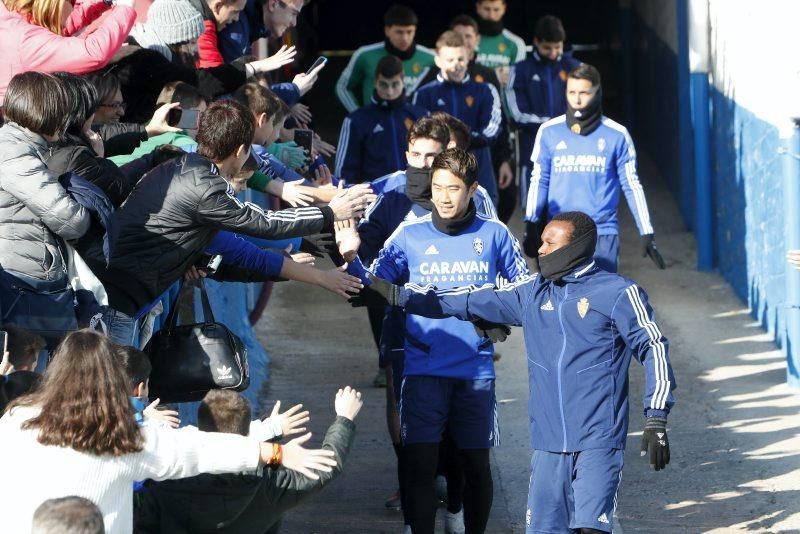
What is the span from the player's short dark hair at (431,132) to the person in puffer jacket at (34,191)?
263 centimetres

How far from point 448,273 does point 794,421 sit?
133 inches

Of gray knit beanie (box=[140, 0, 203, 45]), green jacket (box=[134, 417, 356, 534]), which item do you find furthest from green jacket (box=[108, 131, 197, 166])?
green jacket (box=[134, 417, 356, 534])

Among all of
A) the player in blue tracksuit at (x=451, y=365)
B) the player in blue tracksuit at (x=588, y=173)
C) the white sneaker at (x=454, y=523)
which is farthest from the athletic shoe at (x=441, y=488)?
the player in blue tracksuit at (x=588, y=173)

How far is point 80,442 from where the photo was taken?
4625 millimetres

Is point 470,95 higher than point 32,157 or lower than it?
lower

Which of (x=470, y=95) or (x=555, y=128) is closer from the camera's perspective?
(x=555, y=128)

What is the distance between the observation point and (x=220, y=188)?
6406 millimetres

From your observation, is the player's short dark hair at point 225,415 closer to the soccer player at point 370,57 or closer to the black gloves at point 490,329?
the black gloves at point 490,329

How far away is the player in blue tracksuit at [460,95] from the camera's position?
11562mm

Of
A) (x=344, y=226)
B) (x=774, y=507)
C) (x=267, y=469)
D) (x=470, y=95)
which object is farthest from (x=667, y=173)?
(x=267, y=469)

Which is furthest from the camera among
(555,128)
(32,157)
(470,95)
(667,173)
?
(667,173)

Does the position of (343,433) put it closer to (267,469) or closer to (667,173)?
(267,469)

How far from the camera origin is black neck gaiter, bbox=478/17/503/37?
1394 centimetres

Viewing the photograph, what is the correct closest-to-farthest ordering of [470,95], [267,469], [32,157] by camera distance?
1. [267,469]
2. [32,157]
3. [470,95]
